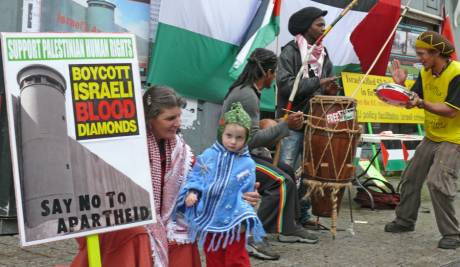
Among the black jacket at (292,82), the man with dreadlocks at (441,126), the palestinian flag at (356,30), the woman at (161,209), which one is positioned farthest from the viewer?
the palestinian flag at (356,30)

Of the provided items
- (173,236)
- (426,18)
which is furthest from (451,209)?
(426,18)

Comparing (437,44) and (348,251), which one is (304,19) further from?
(348,251)

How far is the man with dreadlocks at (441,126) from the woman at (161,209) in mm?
2787

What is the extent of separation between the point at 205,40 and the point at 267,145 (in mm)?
2567

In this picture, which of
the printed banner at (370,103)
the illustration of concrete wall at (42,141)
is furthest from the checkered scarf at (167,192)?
the printed banner at (370,103)

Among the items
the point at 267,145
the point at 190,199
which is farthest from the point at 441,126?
the point at 190,199

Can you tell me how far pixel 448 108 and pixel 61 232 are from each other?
153 inches

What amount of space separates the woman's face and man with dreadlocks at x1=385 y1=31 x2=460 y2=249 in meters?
2.83

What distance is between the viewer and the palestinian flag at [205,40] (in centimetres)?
676

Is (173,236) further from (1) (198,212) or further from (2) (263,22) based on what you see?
(2) (263,22)

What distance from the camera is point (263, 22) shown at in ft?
22.7

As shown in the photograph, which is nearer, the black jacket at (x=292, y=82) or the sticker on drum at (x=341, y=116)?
the sticker on drum at (x=341, y=116)

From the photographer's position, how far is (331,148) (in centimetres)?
548

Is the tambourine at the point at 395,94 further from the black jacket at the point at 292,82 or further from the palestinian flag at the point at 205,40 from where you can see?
the palestinian flag at the point at 205,40
